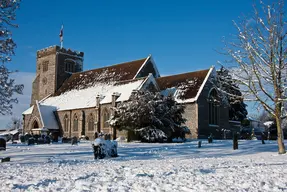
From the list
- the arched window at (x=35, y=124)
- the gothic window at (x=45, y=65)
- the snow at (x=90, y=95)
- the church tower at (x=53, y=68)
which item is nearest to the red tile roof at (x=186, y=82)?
the snow at (x=90, y=95)

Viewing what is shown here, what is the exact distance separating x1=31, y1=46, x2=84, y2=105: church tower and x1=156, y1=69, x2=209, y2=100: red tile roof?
19.6m

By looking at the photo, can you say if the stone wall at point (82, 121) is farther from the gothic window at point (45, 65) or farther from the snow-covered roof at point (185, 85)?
the gothic window at point (45, 65)

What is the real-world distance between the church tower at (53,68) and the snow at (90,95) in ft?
13.2

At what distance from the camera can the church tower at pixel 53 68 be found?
55844mm

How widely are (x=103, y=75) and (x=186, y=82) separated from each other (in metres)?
12.9

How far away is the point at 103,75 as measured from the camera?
1874 inches

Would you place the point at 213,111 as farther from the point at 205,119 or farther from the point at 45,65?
the point at 45,65

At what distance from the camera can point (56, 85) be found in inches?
2178

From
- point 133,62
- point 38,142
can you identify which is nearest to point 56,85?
point 133,62

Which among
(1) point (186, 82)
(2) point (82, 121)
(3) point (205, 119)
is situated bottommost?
(2) point (82, 121)

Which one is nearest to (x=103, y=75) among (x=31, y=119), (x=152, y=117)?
(x=31, y=119)

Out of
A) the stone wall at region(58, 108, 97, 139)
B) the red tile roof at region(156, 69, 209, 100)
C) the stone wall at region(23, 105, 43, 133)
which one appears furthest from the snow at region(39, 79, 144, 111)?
the red tile roof at region(156, 69, 209, 100)

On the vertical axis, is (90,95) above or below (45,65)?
below

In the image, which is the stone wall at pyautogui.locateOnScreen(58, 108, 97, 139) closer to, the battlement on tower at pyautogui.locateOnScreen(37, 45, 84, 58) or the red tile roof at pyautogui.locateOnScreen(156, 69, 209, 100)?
the red tile roof at pyautogui.locateOnScreen(156, 69, 209, 100)
